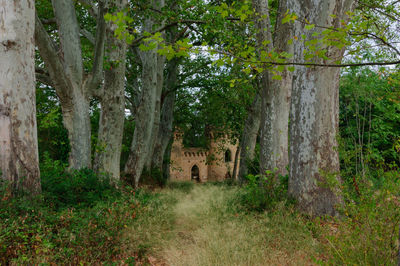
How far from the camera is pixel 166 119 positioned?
15312mm

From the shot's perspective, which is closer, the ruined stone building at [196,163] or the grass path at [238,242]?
the grass path at [238,242]

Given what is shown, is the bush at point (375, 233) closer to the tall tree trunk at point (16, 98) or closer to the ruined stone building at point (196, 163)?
the tall tree trunk at point (16, 98)

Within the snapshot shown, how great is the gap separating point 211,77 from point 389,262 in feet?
43.4

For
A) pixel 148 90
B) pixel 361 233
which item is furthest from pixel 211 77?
pixel 361 233

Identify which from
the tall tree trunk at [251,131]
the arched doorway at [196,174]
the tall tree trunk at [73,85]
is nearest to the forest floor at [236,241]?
the tall tree trunk at [73,85]

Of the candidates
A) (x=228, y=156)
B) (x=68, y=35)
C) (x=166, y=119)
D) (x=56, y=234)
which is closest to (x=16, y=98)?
(x=56, y=234)

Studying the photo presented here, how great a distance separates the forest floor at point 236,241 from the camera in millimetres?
Result: 3672

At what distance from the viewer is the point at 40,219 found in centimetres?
377

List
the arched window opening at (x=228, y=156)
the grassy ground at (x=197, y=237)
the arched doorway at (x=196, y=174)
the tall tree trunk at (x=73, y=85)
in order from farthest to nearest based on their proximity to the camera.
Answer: the arched window opening at (x=228, y=156) < the arched doorway at (x=196, y=174) < the tall tree trunk at (x=73, y=85) < the grassy ground at (x=197, y=237)

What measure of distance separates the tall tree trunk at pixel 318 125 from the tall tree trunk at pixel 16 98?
186 inches

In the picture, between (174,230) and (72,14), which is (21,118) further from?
(72,14)

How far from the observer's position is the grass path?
12.0 feet

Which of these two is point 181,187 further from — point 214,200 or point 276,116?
point 276,116

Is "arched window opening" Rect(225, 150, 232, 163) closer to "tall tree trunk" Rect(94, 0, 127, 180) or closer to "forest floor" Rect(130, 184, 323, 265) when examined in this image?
"tall tree trunk" Rect(94, 0, 127, 180)
